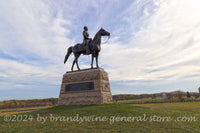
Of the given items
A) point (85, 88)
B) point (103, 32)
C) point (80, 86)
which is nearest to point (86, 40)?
point (103, 32)

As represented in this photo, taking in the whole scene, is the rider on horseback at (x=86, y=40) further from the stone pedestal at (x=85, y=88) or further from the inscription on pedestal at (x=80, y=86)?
the inscription on pedestal at (x=80, y=86)

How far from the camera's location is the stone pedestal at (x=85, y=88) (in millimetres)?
10484

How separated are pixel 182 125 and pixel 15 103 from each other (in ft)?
238

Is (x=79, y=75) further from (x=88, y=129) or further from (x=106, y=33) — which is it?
(x=88, y=129)

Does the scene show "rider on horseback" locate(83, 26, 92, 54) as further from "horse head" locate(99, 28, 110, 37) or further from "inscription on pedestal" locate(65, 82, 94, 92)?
"inscription on pedestal" locate(65, 82, 94, 92)

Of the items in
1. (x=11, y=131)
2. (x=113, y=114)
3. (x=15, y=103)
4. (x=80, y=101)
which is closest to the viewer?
(x=11, y=131)

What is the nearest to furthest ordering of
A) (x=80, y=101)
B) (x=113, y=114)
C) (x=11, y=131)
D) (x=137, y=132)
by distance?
(x=137, y=132) < (x=11, y=131) < (x=113, y=114) < (x=80, y=101)

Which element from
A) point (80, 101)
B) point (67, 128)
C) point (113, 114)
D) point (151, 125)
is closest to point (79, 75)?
point (80, 101)

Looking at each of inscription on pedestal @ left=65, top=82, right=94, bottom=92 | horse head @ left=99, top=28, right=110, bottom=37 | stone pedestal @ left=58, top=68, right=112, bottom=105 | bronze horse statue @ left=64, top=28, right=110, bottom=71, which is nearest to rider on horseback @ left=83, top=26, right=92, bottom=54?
bronze horse statue @ left=64, top=28, right=110, bottom=71

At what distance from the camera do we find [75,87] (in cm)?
1147

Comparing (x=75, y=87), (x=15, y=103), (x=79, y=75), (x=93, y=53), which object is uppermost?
(x=93, y=53)

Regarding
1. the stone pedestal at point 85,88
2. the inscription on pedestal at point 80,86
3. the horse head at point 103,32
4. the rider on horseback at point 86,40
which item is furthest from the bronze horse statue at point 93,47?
the inscription on pedestal at point 80,86

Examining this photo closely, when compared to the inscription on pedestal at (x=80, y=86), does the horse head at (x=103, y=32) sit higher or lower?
higher

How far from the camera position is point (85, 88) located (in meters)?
11.0
